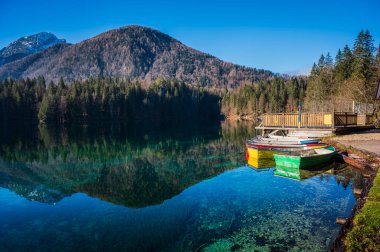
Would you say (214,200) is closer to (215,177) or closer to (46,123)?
(215,177)

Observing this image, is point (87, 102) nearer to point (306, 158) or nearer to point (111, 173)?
point (111, 173)

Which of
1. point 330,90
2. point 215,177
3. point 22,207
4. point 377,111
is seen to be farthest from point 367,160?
point 330,90

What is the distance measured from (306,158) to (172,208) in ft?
32.2

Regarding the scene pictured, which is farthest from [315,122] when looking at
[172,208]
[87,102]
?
[87,102]

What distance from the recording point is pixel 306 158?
58.6 ft

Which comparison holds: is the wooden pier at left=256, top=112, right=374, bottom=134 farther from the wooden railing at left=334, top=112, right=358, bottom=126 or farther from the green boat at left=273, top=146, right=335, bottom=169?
the green boat at left=273, top=146, right=335, bottom=169

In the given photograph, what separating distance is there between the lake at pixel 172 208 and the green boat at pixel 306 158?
2.71ft

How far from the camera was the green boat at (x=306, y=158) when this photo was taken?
58.9ft

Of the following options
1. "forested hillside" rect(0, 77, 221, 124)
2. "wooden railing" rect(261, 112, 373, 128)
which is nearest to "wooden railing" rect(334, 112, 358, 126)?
"wooden railing" rect(261, 112, 373, 128)

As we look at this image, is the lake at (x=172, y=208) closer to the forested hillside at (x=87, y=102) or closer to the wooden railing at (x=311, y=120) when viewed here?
the wooden railing at (x=311, y=120)

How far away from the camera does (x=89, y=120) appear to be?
106500mm

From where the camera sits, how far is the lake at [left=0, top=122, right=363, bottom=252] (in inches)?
374

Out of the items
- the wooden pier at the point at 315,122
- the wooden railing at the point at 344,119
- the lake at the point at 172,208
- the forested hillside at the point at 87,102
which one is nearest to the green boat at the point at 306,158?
the lake at the point at 172,208

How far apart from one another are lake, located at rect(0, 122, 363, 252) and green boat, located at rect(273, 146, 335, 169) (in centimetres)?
83
